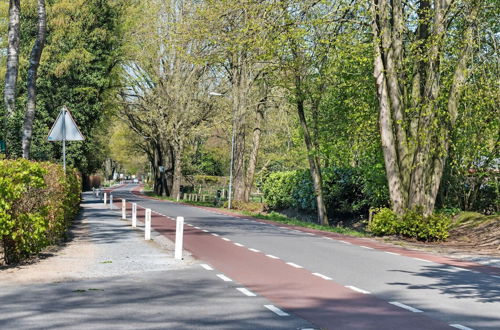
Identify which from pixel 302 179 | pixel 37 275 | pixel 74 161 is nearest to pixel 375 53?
pixel 37 275

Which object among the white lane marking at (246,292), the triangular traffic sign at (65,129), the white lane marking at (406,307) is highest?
the triangular traffic sign at (65,129)

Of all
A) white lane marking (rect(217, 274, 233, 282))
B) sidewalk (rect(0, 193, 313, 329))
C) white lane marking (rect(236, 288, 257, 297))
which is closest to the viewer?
sidewalk (rect(0, 193, 313, 329))

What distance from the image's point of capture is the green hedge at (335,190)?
29473mm

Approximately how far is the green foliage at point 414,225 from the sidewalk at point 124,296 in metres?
9.50

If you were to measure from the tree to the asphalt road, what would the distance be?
11.8ft

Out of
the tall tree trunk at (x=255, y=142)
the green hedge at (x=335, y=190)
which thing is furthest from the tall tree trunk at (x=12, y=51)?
the tall tree trunk at (x=255, y=142)

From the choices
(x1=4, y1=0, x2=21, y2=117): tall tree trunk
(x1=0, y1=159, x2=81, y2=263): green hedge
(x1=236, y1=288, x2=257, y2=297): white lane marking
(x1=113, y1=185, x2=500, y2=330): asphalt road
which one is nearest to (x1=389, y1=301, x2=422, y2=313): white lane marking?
(x1=113, y1=185, x2=500, y2=330): asphalt road

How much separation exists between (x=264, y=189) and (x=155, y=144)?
67.5 ft

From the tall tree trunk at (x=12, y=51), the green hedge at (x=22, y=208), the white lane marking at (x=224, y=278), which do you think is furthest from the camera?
the tall tree trunk at (x=12, y=51)

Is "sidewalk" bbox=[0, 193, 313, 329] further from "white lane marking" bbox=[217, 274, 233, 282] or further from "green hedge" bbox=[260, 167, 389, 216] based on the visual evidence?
"green hedge" bbox=[260, 167, 389, 216]

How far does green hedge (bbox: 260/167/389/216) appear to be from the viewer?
2947 cm

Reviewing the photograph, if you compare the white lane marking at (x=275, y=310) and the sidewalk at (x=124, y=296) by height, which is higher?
the white lane marking at (x=275, y=310)

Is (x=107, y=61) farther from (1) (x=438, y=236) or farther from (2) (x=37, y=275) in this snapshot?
(2) (x=37, y=275)

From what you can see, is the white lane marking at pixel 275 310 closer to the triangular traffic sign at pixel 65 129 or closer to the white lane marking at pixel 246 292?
the white lane marking at pixel 246 292
